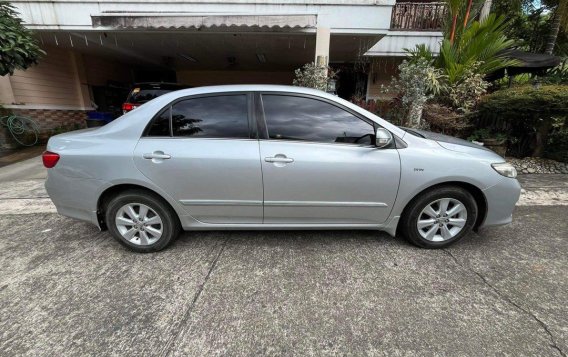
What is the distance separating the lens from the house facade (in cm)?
609

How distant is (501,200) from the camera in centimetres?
262

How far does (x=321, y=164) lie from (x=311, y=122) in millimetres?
410

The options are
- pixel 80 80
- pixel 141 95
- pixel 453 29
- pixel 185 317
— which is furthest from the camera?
pixel 80 80

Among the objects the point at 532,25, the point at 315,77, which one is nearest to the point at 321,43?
the point at 315,77

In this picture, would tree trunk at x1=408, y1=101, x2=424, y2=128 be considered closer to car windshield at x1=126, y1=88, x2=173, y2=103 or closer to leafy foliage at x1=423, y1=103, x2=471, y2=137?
leafy foliage at x1=423, y1=103, x2=471, y2=137

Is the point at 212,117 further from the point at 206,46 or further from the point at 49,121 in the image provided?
the point at 49,121

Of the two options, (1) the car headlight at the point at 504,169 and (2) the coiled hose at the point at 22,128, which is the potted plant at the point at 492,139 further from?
(2) the coiled hose at the point at 22,128

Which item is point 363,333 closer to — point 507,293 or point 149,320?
point 507,293

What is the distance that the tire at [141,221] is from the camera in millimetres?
2594

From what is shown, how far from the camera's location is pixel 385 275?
239 cm

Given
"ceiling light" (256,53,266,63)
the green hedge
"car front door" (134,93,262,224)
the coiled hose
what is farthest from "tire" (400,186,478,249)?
the coiled hose

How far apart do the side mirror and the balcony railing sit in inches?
306

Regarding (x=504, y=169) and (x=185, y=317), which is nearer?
(x=185, y=317)

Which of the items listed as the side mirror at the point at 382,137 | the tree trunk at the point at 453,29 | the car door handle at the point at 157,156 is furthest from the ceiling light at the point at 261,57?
the side mirror at the point at 382,137
